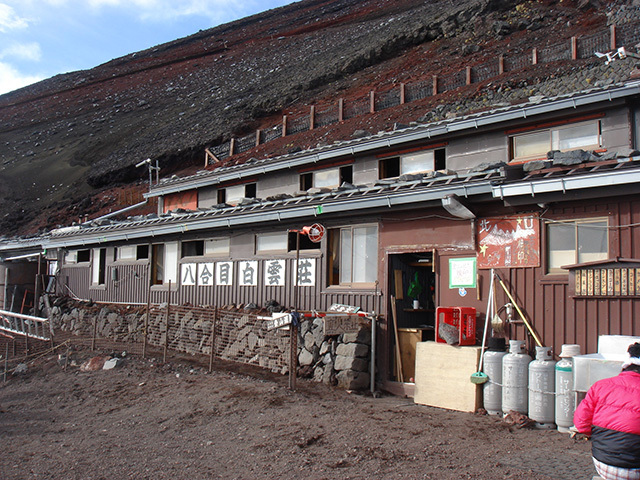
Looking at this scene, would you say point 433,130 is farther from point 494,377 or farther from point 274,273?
point 494,377

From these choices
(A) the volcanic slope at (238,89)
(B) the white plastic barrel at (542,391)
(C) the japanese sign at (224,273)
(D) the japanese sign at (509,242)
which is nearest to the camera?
(B) the white plastic barrel at (542,391)

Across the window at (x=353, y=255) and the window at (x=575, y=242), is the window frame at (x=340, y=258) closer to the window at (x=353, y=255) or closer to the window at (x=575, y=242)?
the window at (x=353, y=255)

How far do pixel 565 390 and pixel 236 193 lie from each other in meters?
13.9

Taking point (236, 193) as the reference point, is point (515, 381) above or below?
below

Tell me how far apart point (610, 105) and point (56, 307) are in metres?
17.5

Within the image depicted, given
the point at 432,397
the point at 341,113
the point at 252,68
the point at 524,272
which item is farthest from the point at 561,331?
the point at 252,68

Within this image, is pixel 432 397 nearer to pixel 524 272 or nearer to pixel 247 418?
pixel 524 272

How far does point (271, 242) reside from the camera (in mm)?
13156

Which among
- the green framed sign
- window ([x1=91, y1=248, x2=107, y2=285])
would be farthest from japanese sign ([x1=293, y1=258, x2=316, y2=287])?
window ([x1=91, y1=248, x2=107, y2=285])

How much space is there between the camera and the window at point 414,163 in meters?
14.5

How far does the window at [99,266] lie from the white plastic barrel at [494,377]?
1378cm

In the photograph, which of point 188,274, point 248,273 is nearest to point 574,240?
point 248,273

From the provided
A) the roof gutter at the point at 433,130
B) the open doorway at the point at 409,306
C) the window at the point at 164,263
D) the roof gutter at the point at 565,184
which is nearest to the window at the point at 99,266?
the window at the point at 164,263

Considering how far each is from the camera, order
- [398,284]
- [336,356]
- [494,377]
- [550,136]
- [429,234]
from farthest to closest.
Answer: [550,136], [398,284], [336,356], [429,234], [494,377]
